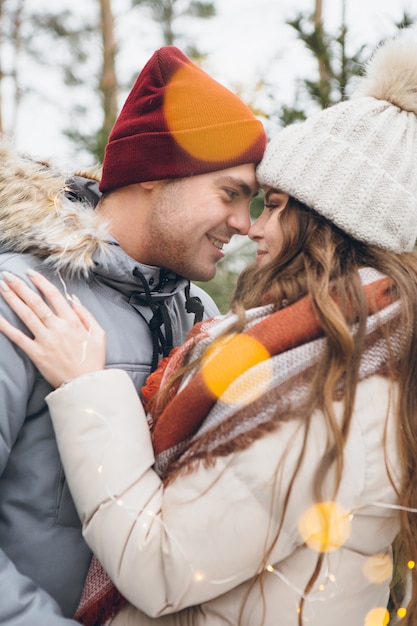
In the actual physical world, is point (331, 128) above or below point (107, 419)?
above

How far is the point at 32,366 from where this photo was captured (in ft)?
5.77

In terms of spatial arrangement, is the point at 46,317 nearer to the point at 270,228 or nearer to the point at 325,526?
the point at 270,228

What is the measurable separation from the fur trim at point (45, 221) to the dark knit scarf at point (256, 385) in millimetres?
577

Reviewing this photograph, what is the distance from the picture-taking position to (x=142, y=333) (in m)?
2.08

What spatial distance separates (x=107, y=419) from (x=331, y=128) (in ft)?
3.65

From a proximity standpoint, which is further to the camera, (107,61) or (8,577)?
(107,61)

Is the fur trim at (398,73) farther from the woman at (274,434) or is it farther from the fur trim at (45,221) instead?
the fur trim at (45,221)

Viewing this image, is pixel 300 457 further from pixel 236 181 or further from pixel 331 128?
pixel 236 181

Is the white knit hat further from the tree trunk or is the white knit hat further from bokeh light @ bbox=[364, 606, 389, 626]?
the tree trunk

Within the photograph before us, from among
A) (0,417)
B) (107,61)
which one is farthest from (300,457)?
(107,61)

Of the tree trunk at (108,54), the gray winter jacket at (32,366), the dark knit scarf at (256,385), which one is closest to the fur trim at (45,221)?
the gray winter jacket at (32,366)

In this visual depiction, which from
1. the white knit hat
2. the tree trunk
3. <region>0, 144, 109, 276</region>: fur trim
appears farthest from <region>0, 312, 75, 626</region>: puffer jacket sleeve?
the tree trunk

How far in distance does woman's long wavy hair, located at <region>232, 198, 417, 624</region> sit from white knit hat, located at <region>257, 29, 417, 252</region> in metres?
0.06

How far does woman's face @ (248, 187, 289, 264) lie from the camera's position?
1.97 m
